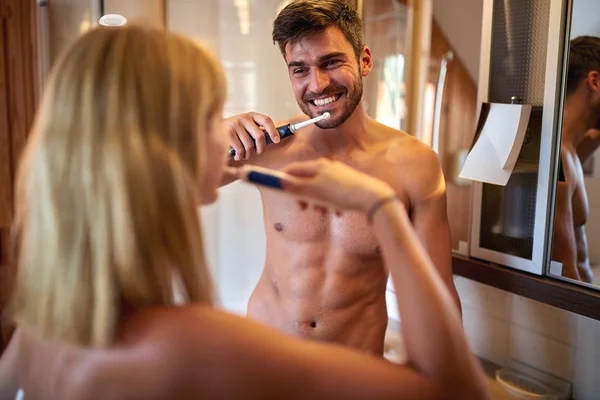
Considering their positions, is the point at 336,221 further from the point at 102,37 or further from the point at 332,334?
the point at 102,37

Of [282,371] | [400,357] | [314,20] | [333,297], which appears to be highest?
[314,20]

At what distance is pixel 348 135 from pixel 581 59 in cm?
57

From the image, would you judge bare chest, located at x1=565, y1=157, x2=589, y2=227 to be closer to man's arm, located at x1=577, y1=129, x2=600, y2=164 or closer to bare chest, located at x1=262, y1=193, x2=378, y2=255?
man's arm, located at x1=577, y1=129, x2=600, y2=164

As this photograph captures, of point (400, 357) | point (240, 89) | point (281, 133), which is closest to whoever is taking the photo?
point (281, 133)

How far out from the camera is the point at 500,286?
126 cm

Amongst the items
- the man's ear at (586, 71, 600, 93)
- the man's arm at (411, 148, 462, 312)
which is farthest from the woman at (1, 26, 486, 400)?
the man's ear at (586, 71, 600, 93)

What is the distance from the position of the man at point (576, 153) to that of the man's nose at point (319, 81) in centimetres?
58

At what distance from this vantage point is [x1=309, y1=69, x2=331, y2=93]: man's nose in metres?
1.13

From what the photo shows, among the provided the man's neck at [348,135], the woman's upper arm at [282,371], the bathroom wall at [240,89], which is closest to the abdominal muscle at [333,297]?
the man's neck at [348,135]

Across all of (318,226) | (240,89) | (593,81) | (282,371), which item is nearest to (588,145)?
(593,81)

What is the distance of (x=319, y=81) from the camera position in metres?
1.13

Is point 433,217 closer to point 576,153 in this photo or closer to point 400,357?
point 576,153

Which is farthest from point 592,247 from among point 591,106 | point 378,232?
point 378,232

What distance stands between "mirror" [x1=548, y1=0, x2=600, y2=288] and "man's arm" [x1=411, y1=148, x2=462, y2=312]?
30 centimetres
